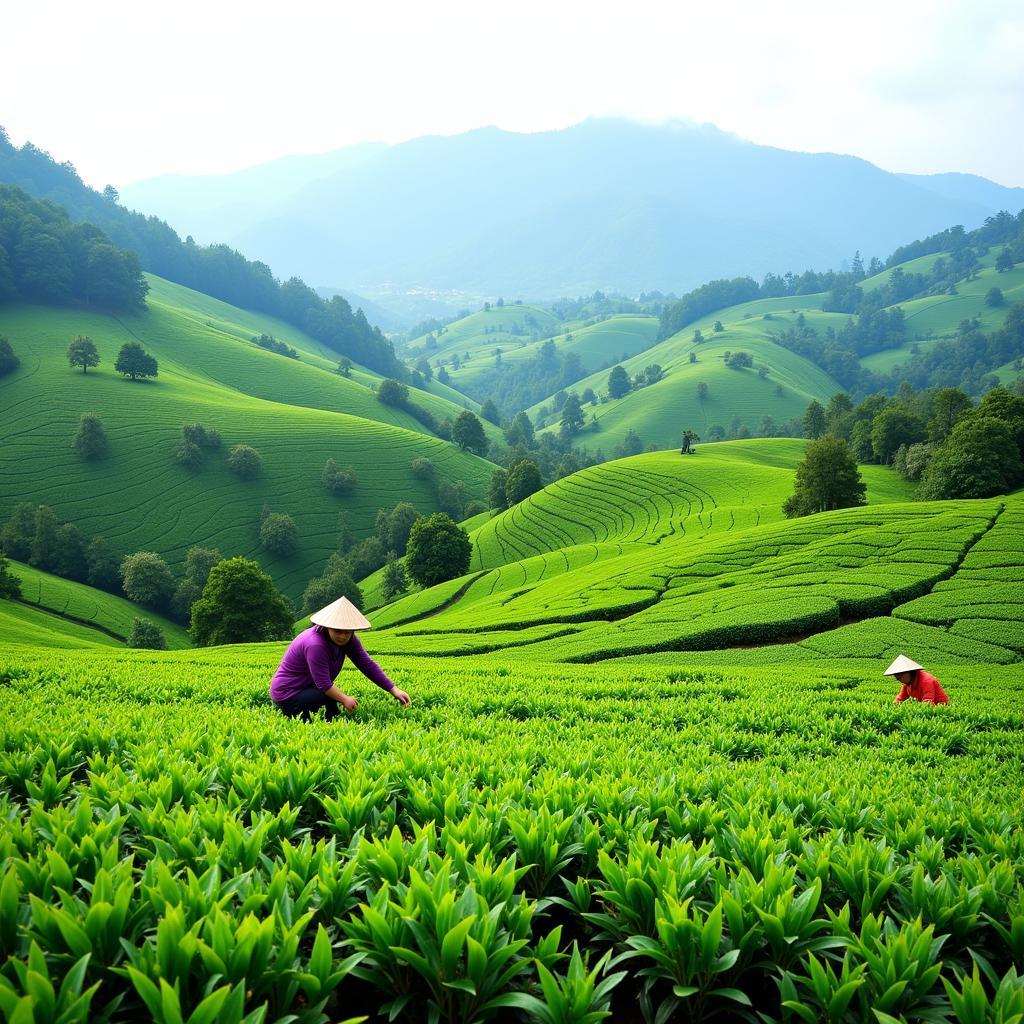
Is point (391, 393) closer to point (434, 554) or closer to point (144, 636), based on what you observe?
point (434, 554)

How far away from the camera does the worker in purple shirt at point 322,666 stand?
29.3 ft

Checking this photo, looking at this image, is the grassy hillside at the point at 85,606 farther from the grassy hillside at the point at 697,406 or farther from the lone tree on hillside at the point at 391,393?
the grassy hillside at the point at 697,406

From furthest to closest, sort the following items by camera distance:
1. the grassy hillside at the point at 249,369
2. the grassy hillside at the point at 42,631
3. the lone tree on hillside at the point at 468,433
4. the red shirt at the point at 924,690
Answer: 1. the grassy hillside at the point at 249,369
2. the lone tree on hillside at the point at 468,433
3. the grassy hillside at the point at 42,631
4. the red shirt at the point at 924,690

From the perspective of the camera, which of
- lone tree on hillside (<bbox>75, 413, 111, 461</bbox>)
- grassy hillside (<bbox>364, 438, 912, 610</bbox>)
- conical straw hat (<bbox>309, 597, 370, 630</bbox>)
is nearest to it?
conical straw hat (<bbox>309, 597, 370, 630</bbox>)

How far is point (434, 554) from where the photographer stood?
69875 millimetres

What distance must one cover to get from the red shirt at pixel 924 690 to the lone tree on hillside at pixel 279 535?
8811cm

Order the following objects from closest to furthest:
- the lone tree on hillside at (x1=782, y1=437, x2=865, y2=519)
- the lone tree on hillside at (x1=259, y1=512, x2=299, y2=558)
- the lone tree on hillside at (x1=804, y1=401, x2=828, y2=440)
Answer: the lone tree on hillside at (x1=782, y1=437, x2=865, y2=519), the lone tree on hillside at (x1=259, y1=512, x2=299, y2=558), the lone tree on hillside at (x1=804, y1=401, x2=828, y2=440)

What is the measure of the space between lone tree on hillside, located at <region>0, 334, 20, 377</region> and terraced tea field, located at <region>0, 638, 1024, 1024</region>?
129208 mm

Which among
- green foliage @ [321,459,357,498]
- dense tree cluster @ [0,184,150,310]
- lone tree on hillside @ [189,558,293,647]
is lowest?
lone tree on hillside @ [189,558,293,647]

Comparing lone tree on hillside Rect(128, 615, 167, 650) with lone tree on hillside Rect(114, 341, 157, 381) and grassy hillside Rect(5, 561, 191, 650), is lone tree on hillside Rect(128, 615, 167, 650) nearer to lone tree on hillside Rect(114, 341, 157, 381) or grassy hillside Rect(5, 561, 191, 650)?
grassy hillside Rect(5, 561, 191, 650)

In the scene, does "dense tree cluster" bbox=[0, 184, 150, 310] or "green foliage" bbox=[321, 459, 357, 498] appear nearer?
"green foliage" bbox=[321, 459, 357, 498]

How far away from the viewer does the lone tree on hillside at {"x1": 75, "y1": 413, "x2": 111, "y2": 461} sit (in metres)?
92.0

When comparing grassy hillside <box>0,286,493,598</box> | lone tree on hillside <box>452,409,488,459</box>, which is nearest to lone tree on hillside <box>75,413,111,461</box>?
grassy hillside <box>0,286,493,598</box>

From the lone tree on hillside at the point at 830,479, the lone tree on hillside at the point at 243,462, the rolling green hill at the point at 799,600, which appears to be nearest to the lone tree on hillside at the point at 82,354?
the lone tree on hillside at the point at 243,462
